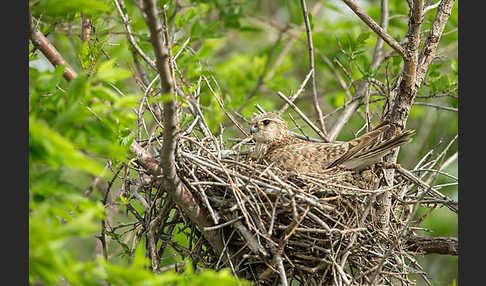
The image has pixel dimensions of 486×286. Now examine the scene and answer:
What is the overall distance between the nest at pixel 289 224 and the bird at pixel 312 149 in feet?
0.77

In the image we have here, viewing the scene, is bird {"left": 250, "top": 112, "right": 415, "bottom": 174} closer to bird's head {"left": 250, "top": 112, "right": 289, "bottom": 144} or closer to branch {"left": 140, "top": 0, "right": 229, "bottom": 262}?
bird's head {"left": 250, "top": 112, "right": 289, "bottom": 144}

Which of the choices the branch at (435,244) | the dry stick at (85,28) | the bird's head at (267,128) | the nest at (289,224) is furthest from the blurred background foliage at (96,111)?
the nest at (289,224)

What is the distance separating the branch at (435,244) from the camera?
4.68 metres

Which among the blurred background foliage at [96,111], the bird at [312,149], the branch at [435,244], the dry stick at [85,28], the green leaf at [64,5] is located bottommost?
the branch at [435,244]

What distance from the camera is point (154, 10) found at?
2600 millimetres

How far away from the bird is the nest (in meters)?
0.23

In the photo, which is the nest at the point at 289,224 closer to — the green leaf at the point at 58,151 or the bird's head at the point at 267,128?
the bird's head at the point at 267,128

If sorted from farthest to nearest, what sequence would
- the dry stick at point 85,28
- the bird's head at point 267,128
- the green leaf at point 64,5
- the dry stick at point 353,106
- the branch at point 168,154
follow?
the dry stick at point 353,106 → the bird's head at point 267,128 → the dry stick at point 85,28 → the branch at point 168,154 → the green leaf at point 64,5

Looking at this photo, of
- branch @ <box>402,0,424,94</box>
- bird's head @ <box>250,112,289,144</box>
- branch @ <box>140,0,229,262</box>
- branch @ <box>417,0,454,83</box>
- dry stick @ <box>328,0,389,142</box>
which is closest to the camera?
branch @ <box>140,0,229,262</box>

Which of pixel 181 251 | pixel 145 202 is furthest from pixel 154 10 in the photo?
pixel 181 251

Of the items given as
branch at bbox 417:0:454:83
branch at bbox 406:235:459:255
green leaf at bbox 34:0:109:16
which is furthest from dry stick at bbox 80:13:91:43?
branch at bbox 406:235:459:255

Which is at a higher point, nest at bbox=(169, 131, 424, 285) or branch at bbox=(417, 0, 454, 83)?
branch at bbox=(417, 0, 454, 83)

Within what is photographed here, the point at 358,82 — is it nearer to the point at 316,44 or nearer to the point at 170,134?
the point at 316,44

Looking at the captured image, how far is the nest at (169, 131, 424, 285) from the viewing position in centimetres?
388
